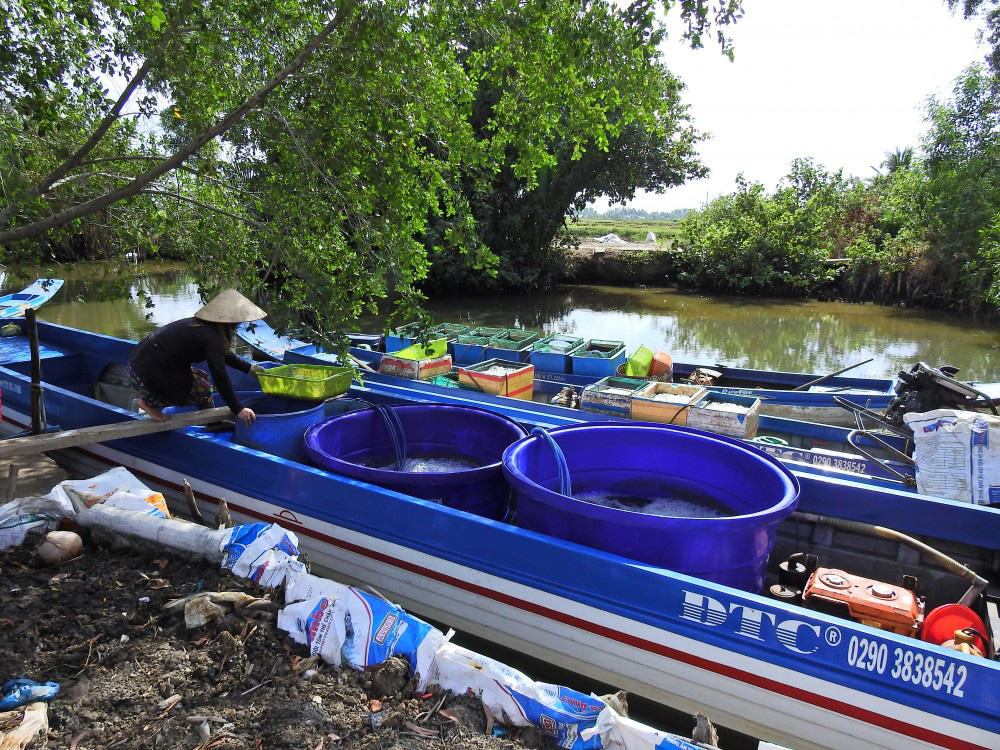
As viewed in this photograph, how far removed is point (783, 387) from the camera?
8.01 m

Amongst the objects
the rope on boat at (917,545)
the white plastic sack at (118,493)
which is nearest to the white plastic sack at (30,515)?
the white plastic sack at (118,493)

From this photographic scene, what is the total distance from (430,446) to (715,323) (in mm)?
14779

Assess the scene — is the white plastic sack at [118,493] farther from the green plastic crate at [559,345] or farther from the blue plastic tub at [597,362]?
the green plastic crate at [559,345]

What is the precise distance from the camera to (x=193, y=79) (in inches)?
175

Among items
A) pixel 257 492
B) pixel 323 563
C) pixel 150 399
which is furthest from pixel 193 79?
pixel 323 563

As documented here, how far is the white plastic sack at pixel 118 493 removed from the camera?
13.2ft

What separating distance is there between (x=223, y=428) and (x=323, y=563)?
1519 mm

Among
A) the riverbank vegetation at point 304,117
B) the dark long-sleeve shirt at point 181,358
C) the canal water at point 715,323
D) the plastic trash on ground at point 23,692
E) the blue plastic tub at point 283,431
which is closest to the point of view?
the plastic trash on ground at point 23,692

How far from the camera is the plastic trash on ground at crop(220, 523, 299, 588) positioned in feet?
11.0

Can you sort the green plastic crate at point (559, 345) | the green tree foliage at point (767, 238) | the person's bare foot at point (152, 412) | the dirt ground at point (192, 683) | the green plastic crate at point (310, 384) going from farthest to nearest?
the green tree foliage at point (767, 238)
the green plastic crate at point (559, 345)
the green plastic crate at point (310, 384)
the person's bare foot at point (152, 412)
the dirt ground at point (192, 683)

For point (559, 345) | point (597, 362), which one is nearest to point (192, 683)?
point (597, 362)

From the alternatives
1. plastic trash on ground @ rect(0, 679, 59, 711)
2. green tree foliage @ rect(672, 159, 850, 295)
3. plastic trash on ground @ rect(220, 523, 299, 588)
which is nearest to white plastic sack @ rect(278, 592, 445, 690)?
plastic trash on ground @ rect(220, 523, 299, 588)

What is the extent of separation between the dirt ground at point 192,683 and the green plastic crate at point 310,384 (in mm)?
1872

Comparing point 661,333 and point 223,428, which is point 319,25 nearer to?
point 223,428
